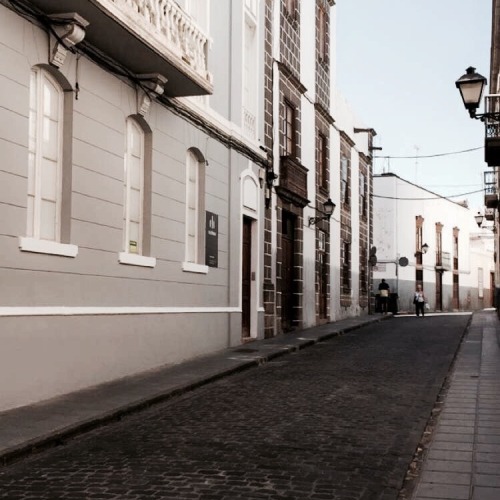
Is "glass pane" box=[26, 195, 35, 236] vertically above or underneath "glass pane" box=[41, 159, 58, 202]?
underneath

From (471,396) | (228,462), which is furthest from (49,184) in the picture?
(471,396)

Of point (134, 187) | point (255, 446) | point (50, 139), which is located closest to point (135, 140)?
point (134, 187)

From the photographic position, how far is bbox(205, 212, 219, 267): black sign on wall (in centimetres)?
1345

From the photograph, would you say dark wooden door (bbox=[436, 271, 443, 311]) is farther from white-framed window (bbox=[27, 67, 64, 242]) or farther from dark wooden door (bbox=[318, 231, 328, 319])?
white-framed window (bbox=[27, 67, 64, 242])

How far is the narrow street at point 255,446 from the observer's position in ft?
16.7

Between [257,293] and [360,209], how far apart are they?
13.7m

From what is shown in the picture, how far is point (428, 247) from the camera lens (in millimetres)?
40844

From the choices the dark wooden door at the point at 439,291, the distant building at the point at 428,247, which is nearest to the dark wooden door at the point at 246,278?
the distant building at the point at 428,247

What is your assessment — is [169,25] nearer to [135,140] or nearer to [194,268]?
[135,140]

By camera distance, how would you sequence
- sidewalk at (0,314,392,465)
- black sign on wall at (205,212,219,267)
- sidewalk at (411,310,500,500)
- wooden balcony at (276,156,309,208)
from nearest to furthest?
sidewalk at (411,310,500,500)
sidewalk at (0,314,392,465)
black sign on wall at (205,212,219,267)
wooden balcony at (276,156,309,208)

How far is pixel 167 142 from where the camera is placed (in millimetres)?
11898

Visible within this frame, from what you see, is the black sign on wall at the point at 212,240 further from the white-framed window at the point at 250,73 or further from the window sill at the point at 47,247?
the window sill at the point at 47,247

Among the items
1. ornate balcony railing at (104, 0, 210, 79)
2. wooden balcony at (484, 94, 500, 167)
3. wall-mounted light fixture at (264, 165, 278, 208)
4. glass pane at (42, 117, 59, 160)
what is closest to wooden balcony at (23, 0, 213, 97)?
ornate balcony railing at (104, 0, 210, 79)

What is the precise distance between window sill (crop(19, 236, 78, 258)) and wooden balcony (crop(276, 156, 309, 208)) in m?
9.53
